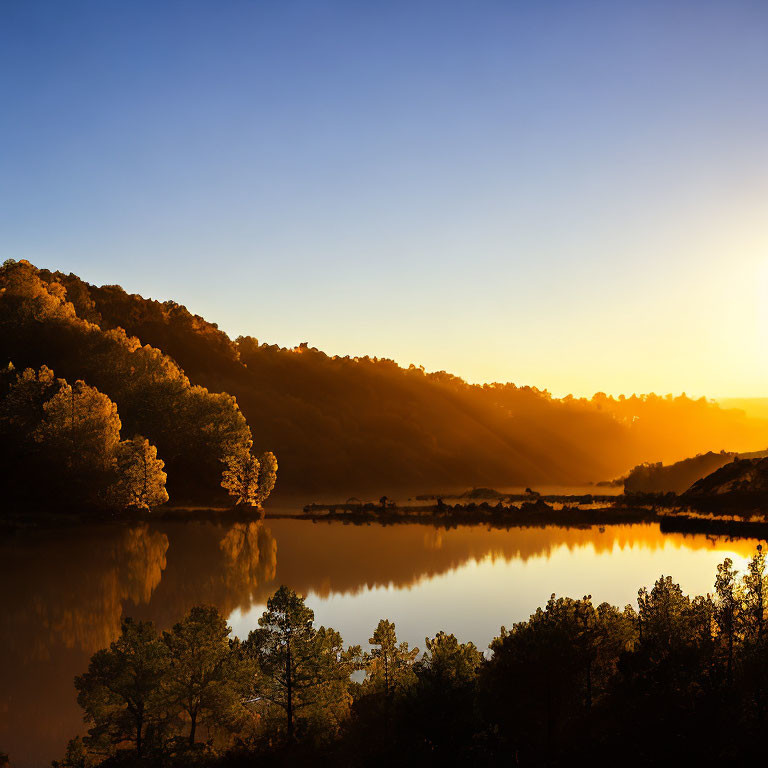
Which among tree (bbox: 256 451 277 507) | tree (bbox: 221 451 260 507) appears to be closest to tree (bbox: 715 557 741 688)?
tree (bbox: 221 451 260 507)

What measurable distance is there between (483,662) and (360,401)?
152057 millimetres

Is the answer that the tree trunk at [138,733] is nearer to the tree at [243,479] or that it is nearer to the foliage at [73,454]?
the foliage at [73,454]

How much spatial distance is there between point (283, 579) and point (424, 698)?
25.1 meters

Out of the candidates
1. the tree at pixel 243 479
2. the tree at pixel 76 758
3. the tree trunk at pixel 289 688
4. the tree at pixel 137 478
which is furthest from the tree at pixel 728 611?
the tree at pixel 243 479

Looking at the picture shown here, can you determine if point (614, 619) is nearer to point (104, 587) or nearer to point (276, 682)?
point (276, 682)

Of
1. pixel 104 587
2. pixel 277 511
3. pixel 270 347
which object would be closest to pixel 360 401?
pixel 270 347

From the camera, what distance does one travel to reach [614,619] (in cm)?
2111

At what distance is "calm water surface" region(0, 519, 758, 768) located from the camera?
2692 cm

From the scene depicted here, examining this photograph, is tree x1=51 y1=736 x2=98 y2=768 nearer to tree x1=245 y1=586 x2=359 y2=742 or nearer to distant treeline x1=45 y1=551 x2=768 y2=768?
distant treeline x1=45 y1=551 x2=768 y2=768

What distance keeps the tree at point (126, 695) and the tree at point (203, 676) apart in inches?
16.7

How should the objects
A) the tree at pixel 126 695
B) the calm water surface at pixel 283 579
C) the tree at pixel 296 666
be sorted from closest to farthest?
1. the tree at pixel 126 695
2. the tree at pixel 296 666
3. the calm water surface at pixel 283 579

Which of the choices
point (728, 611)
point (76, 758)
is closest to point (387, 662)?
point (76, 758)

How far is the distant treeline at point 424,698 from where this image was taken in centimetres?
1659

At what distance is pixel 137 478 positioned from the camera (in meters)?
68.9
